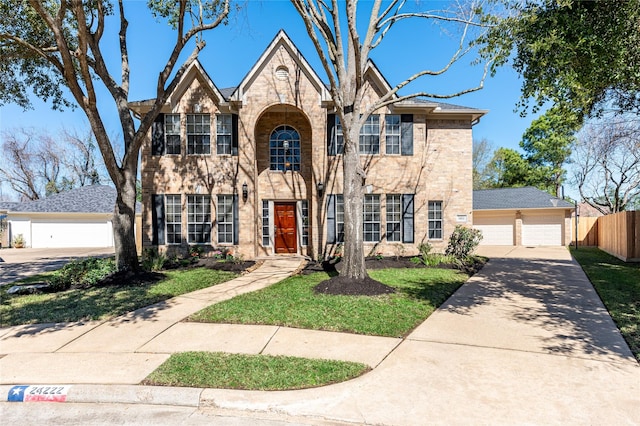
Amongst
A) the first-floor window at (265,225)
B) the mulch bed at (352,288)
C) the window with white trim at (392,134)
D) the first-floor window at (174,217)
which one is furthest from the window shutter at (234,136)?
the mulch bed at (352,288)

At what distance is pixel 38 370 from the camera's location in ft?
13.8

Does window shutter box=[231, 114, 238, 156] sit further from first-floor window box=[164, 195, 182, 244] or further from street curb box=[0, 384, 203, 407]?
street curb box=[0, 384, 203, 407]

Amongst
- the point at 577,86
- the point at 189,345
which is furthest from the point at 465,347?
the point at 577,86

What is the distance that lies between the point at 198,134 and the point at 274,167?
11.3ft

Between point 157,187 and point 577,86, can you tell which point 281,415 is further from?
point 157,187

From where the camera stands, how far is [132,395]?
365 cm

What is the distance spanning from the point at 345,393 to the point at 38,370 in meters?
3.97

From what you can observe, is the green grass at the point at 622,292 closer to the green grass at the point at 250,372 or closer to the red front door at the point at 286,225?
the green grass at the point at 250,372

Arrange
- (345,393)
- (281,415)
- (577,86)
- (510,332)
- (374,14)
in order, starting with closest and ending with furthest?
(281,415) → (345,393) → (510,332) → (577,86) → (374,14)

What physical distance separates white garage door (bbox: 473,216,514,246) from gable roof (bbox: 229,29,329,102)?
52.9 feet

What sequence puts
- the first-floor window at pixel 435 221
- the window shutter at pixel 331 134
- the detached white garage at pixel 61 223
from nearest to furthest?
the window shutter at pixel 331 134 < the first-floor window at pixel 435 221 < the detached white garage at pixel 61 223

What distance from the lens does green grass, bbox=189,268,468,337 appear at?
5.71 metres

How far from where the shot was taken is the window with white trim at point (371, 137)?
13.8m

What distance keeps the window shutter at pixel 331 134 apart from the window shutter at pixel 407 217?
3624 millimetres
